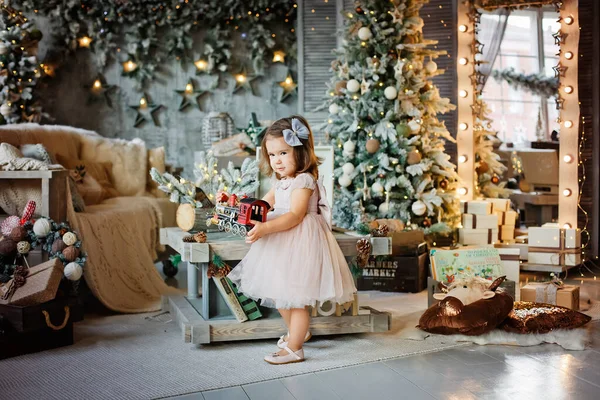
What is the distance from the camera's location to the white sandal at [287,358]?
330cm

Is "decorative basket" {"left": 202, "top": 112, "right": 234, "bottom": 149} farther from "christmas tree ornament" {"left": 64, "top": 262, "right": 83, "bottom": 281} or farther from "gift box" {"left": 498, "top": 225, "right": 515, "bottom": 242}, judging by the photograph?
"christmas tree ornament" {"left": 64, "top": 262, "right": 83, "bottom": 281}

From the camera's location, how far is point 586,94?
6.88m

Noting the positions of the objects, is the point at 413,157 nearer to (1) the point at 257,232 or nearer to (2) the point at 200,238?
(2) the point at 200,238

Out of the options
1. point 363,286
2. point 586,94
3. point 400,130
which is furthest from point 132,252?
point 586,94

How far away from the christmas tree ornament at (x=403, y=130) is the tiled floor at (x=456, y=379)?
260cm

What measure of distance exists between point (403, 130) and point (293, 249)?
2792 millimetres

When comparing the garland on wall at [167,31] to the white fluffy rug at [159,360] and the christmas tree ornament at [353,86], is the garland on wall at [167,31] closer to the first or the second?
the christmas tree ornament at [353,86]

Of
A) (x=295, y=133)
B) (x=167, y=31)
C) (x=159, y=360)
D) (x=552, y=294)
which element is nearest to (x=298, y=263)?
(x=295, y=133)

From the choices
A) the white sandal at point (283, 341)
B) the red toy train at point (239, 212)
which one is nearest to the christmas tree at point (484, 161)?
the white sandal at point (283, 341)

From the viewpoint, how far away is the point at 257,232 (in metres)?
3.18

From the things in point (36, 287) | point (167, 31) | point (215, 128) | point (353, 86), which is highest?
point (167, 31)

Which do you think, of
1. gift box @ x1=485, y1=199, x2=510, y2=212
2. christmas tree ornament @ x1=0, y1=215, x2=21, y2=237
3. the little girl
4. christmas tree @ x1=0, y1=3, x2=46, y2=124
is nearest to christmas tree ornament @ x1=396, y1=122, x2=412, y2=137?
gift box @ x1=485, y1=199, x2=510, y2=212

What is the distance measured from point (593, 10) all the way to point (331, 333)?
4859mm

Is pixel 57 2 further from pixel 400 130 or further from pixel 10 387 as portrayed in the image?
pixel 10 387
